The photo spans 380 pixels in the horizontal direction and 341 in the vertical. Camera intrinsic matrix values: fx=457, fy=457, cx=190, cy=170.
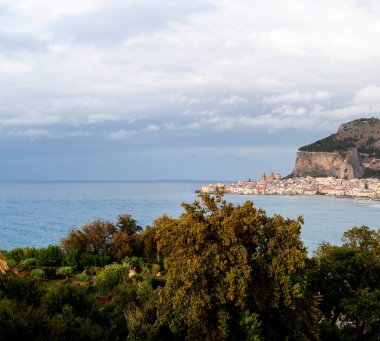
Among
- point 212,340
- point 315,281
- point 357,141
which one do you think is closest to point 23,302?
point 212,340

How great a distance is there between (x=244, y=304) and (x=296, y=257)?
1841mm

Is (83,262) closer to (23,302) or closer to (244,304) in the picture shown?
(23,302)

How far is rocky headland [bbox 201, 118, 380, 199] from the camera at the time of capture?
5620 inches

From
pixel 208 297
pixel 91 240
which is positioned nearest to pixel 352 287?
pixel 208 297

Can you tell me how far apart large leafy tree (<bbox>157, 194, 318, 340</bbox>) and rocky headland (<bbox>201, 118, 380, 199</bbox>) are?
413ft

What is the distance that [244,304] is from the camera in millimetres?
11648

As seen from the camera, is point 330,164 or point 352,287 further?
point 330,164

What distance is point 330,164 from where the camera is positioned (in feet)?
525

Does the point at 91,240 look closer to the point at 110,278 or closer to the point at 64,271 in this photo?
the point at 64,271

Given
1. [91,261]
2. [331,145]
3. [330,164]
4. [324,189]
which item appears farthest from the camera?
[331,145]

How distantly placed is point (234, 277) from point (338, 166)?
153433 millimetres

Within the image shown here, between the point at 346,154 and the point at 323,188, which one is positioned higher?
the point at 346,154

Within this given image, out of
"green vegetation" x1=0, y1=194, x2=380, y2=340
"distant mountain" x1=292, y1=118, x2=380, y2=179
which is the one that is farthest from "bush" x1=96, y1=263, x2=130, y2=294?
"distant mountain" x1=292, y1=118, x2=380, y2=179

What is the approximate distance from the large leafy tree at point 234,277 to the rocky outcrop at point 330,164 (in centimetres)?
14844
